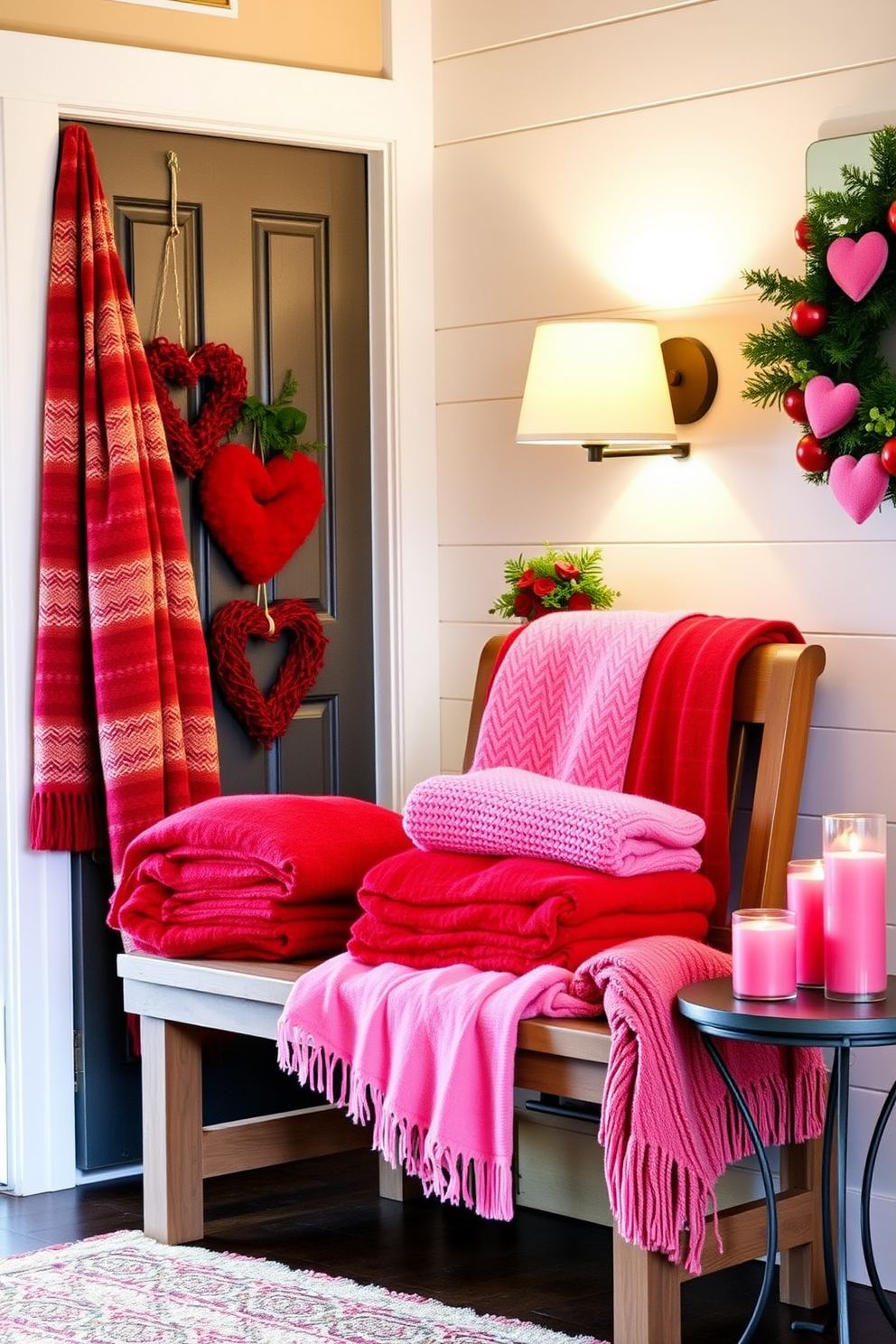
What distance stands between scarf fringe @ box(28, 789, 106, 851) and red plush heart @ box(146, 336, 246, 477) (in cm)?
62

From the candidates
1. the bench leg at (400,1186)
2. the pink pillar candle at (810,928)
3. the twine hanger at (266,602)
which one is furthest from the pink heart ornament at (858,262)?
the bench leg at (400,1186)

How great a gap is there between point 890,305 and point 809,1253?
1.37 metres

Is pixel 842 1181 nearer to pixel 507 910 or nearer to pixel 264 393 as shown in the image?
pixel 507 910

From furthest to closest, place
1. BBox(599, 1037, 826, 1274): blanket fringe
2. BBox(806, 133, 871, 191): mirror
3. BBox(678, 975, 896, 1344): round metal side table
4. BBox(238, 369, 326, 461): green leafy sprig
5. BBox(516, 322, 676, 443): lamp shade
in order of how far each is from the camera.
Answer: BBox(238, 369, 326, 461): green leafy sprig < BBox(516, 322, 676, 443): lamp shade < BBox(806, 133, 871, 191): mirror < BBox(599, 1037, 826, 1274): blanket fringe < BBox(678, 975, 896, 1344): round metal side table

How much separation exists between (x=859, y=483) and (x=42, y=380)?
4.70ft

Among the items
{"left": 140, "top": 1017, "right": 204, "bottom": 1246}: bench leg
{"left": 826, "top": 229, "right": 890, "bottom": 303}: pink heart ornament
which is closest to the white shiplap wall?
{"left": 826, "top": 229, "right": 890, "bottom": 303}: pink heart ornament

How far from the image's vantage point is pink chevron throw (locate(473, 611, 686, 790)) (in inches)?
111

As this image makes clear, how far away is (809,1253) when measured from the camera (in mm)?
2645

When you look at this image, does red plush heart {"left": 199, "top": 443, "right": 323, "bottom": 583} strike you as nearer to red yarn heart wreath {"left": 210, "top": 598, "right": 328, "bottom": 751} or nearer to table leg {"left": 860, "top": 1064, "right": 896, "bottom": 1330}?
red yarn heart wreath {"left": 210, "top": 598, "right": 328, "bottom": 751}

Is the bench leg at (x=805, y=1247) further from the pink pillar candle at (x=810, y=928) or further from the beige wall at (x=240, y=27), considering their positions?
the beige wall at (x=240, y=27)

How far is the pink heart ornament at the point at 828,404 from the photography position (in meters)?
2.62

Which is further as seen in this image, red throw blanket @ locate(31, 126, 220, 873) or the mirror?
red throw blanket @ locate(31, 126, 220, 873)

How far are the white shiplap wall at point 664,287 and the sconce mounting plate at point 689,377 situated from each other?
0.02 metres

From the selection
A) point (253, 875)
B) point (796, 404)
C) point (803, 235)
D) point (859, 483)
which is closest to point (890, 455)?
point (859, 483)
